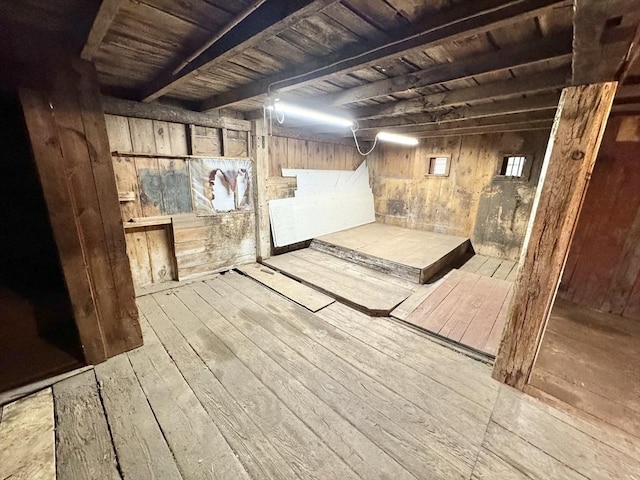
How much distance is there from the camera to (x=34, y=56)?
4.74ft

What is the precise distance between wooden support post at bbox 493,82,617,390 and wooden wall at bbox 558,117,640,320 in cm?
217

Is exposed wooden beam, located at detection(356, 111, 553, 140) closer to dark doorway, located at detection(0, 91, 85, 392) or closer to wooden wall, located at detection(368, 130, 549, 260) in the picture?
wooden wall, located at detection(368, 130, 549, 260)

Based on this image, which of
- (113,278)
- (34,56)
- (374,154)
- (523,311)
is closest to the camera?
(34,56)

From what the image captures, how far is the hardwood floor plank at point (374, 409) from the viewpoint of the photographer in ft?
4.39

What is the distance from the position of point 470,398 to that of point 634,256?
278 centimetres

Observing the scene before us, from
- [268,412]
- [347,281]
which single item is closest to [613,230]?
[347,281]

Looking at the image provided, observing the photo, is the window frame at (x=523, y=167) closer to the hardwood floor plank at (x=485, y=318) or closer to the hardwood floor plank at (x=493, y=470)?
the hardwood floor plank at (x=485, y=318)

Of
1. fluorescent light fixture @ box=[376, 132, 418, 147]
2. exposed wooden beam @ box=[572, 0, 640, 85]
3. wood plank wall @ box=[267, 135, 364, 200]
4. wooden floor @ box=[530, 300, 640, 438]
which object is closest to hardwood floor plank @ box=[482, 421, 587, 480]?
wooden floor @ box=[530, 300, 640, 438]

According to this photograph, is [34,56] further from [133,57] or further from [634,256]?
[634,256]

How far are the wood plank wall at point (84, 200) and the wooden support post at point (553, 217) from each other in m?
2.85

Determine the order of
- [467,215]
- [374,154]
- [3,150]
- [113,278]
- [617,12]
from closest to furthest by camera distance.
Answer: [617,12] → [113,278] → [3,150] → [467,215] → [374,154]

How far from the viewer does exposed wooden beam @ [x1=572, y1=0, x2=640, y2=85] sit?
0.81 m

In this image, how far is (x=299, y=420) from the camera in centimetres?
152

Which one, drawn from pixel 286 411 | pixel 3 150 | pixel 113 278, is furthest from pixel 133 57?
pixel 286 411
